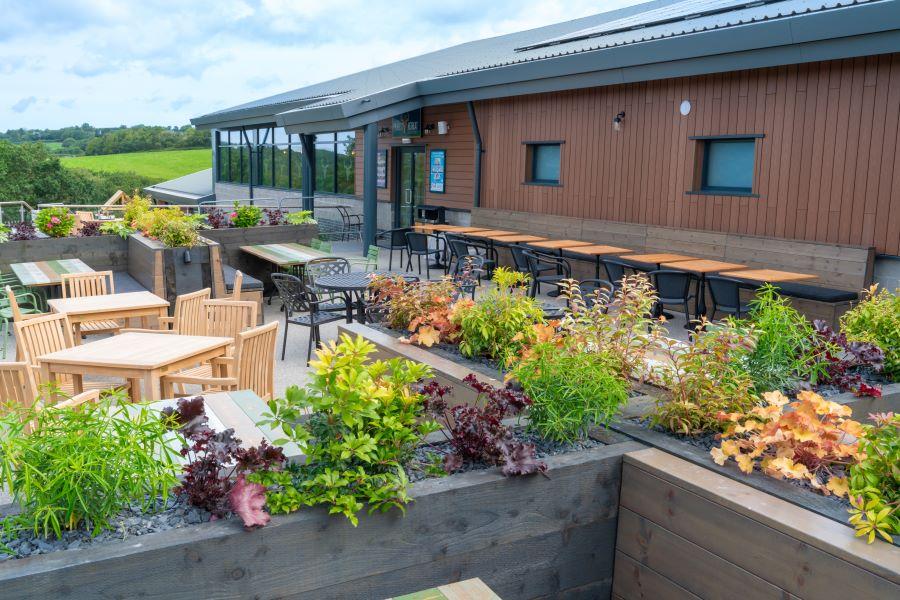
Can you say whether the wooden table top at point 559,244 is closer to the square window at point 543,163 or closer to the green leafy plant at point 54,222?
the square window at point 543,163

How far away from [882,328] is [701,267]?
4.73m

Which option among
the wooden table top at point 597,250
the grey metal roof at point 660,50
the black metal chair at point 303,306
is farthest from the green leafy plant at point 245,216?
the wooden table top at point 597,250

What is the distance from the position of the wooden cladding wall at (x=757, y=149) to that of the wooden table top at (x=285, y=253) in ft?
15.3

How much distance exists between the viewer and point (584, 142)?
1270cm

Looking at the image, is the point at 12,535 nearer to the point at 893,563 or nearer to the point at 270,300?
the point at 893,563

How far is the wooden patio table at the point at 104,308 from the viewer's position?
6.37 meters

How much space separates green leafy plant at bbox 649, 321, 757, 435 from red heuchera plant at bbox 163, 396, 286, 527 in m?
1.64

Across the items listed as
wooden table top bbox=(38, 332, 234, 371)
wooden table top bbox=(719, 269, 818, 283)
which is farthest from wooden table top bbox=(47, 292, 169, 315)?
wooden table top bbox=(719, 269, 818, 283)

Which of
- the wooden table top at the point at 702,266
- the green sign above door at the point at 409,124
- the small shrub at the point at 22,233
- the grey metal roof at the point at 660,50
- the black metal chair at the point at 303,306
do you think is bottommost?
the black metal chair at the point at 303,306

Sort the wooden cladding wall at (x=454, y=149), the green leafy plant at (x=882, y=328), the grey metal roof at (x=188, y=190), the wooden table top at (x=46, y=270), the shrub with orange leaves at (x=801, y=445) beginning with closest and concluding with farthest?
the shrub with orange leaves at (x=801, y=445), the green leafy plant at (x=882, y=328), the wooden table top at (x=46, y=270), the wooden cladding wall at (x=454, y=149), the grey metal roof at (x=188, y=190)

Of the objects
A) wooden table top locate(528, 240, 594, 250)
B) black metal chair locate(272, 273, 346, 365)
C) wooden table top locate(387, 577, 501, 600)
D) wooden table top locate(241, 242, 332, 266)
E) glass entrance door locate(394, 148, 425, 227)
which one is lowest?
black metal chair locate(272, 273, 346, 365)

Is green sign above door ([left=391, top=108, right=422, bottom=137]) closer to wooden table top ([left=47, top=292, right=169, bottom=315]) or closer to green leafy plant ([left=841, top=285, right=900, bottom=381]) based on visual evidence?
wooden table top ([left=47, top=292, right=169, bottom=315])

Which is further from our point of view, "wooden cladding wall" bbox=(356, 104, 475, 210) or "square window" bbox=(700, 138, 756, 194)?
"wooden cladding wall" bbox=(356, 104, 475, 210)

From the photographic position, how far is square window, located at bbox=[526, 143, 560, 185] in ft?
44.7
